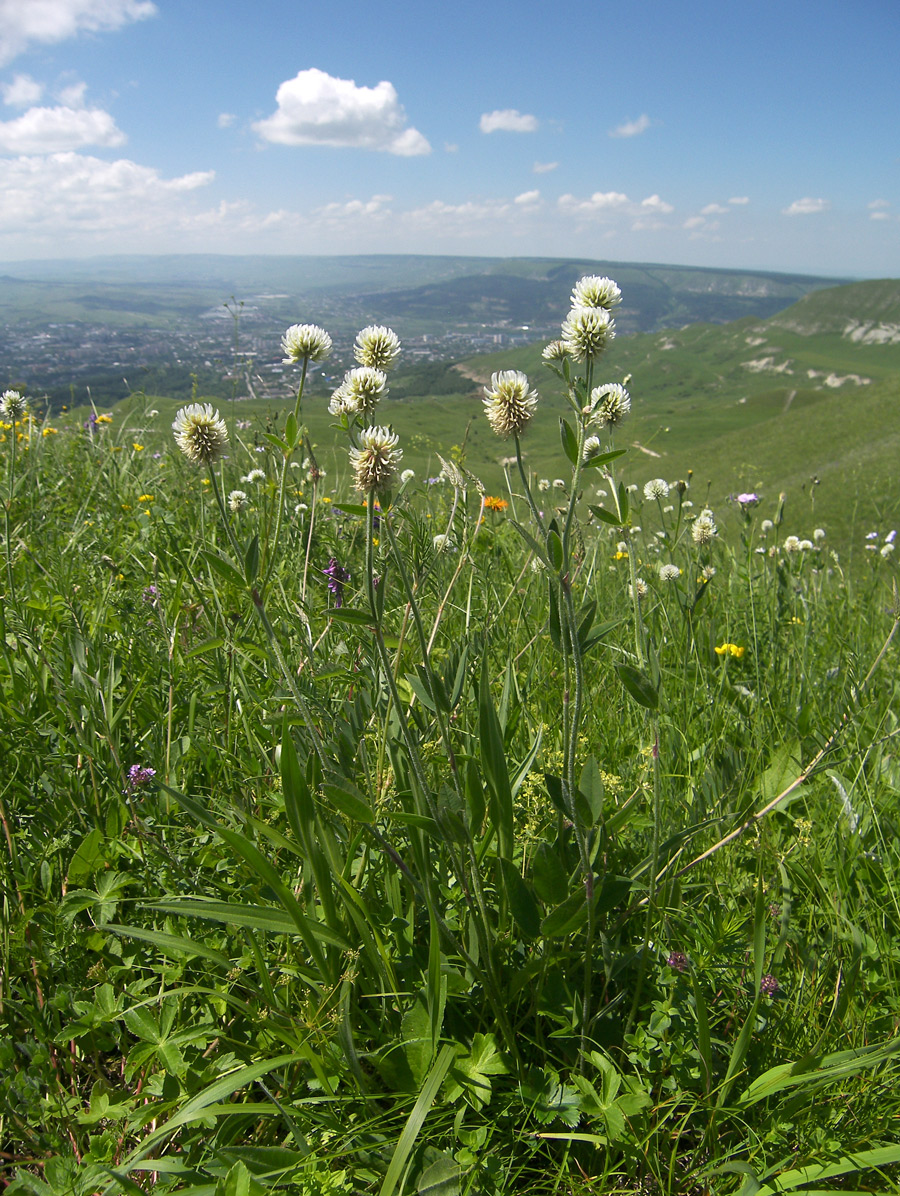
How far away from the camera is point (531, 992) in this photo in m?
1.66

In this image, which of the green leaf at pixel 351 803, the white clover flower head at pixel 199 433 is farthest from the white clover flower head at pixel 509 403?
the green leaf at pixel 351 803

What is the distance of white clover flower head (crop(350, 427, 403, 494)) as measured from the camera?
62.5 inches

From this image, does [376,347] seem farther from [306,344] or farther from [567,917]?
[567,917]

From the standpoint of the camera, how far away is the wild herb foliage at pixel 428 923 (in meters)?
1.37

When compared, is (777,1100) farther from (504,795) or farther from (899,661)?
(899,661)

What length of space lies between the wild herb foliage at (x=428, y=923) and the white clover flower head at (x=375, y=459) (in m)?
0.01

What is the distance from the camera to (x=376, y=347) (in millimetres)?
2088

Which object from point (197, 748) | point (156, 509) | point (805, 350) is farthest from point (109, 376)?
point (805, 350)

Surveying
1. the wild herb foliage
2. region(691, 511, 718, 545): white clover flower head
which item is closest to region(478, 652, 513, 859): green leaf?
the wild herb foliage

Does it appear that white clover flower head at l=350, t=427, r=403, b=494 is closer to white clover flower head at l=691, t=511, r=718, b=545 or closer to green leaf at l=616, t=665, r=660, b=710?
green leaf at l=616, t=665, r=660, b=710

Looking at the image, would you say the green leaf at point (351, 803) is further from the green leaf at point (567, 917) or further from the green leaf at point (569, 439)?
the green leaf at point (569, 439)

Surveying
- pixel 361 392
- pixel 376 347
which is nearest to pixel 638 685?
pixel 361 392

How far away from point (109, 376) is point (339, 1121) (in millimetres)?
48763

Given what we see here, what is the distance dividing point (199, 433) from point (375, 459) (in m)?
0.64
